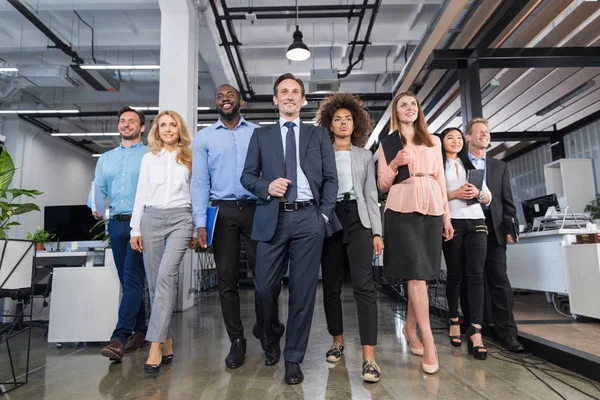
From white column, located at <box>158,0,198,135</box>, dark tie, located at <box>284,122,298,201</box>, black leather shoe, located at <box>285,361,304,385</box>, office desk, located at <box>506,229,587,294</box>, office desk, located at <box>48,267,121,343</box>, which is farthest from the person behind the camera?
white column, located at <box>158,0,198,135</box>

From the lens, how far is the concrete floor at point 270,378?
1.87 metres

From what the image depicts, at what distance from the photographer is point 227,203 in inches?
94.6

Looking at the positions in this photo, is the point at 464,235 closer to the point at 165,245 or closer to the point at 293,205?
the point at 293,205

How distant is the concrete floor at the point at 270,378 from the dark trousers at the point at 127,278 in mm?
201

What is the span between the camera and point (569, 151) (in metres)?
10.0

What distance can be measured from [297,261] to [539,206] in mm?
4130

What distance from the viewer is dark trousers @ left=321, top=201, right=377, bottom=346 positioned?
2160mm

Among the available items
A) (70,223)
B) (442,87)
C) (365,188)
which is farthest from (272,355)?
(442,87)

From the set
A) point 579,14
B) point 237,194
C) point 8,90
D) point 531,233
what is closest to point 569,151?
point 579,14

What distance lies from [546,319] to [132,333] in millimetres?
3576

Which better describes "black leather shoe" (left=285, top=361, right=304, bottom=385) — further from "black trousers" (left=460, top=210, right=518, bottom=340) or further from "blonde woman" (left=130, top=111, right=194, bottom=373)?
"black trousers" (left=460, top=210, right=518, bottom=340)

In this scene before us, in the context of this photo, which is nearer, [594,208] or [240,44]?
[240,44]

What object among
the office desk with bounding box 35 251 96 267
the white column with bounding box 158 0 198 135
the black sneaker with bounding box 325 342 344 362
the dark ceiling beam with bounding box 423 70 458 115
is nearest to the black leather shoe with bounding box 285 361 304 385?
the black sneaker with bounding box 325 342 344 362

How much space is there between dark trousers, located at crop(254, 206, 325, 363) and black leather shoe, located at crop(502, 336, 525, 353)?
1.44 metres
